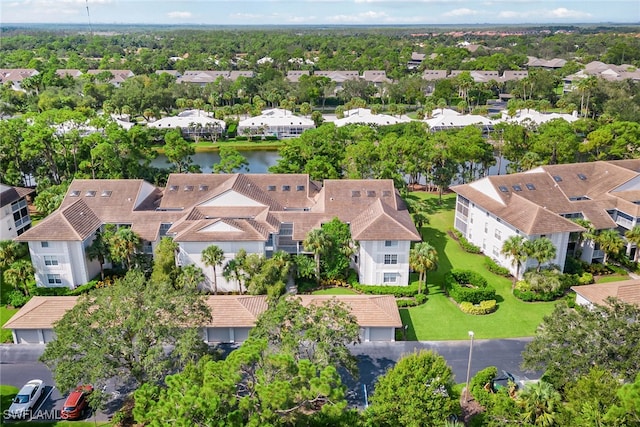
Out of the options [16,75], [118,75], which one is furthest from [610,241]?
[16,75]

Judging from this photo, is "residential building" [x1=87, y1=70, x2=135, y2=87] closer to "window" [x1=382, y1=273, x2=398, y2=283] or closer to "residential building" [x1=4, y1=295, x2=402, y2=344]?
"residential building" [x1=4, y1=295, x2=402, y2=344]

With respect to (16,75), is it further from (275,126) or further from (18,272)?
(18,272)

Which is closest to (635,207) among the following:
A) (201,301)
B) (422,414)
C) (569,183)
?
(569,183)

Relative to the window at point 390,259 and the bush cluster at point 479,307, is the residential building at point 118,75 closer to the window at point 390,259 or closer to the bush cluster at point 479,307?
the window at point 390,259

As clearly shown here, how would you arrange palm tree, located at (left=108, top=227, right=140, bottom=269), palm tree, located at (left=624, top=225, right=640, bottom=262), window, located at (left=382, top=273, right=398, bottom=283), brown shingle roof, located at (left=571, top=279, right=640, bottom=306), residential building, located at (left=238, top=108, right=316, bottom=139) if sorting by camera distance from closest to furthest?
brown shingle roof, located at (left=571, top=279, right=640, bottom=306)
palm tree, located at (left=108, top=227, right=140, bottom=269)
window, located at (left=382, top=273, right=398, bottom=283)
palm tree, located at (left=624, top=225, right=640, bottom=262)
residential building, located at (left=238, top=108, right=316, bottom=139)

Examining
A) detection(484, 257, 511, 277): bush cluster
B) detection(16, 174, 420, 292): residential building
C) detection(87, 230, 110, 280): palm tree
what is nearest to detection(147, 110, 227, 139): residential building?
detection(16, 174, 420, 292): residential building
